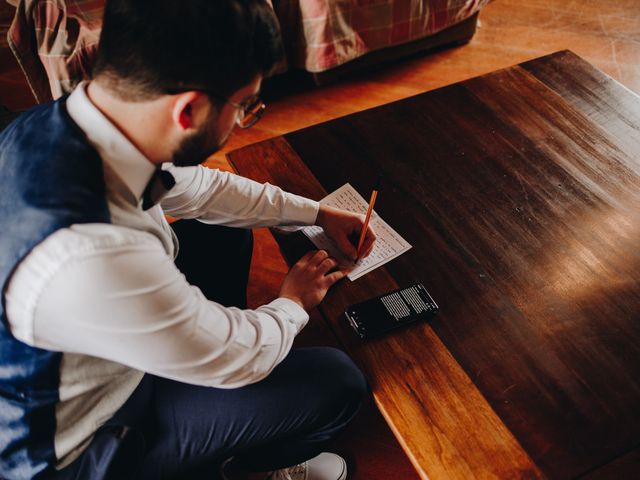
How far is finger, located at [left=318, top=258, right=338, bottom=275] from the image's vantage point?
98 centimetres

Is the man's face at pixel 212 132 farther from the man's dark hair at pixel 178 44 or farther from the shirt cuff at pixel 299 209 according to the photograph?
the shirt cuff at pixel 299 209

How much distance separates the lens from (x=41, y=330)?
65 centimetres

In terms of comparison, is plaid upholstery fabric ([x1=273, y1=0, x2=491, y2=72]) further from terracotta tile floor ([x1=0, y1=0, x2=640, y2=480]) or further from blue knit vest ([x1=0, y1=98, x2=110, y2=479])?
blue knit vest ([x1=0, y1=98, x2=110, y2=479])

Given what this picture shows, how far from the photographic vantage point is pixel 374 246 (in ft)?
3.42

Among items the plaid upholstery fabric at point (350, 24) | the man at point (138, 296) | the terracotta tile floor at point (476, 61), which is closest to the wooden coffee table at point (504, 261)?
the man at point (138, 296)

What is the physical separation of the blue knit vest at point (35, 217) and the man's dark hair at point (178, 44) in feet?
0.37

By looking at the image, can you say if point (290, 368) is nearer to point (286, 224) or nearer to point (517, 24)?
point (286, 224)

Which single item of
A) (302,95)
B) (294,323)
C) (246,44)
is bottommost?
(302,95)

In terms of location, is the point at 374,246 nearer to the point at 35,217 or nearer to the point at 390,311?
the point at 390,311

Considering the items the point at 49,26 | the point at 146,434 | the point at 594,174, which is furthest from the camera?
the point at 49,26

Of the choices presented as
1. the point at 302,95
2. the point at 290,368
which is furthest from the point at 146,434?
the point at 302,95

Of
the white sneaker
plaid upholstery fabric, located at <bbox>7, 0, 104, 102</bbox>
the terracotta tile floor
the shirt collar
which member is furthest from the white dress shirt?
plaid upholstery fabric, located at <bbox>7, 0, 104, 102</bbox>

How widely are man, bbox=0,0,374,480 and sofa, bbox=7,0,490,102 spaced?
3.99 feet

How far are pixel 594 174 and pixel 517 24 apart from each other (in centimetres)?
198
